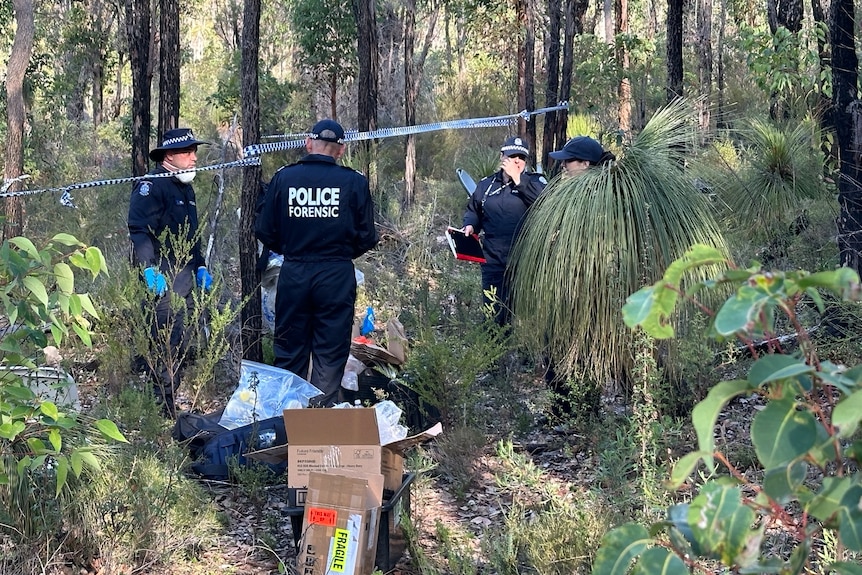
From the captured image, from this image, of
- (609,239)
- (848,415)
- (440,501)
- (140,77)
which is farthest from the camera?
(140,77)

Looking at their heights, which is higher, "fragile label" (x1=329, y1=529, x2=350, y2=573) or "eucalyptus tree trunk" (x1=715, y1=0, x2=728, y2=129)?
"eucalyptus tree trunk" (x1=715, y1=0, x2=728, y2=129)

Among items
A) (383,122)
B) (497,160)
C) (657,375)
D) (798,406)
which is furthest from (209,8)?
(798,406)

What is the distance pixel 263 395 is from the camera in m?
5.31

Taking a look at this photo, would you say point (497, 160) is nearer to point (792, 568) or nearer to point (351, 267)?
point (351, 267)

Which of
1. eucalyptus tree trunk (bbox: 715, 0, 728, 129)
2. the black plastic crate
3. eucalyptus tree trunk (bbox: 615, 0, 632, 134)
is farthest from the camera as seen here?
eucalyptus tree trunk (bbox: 615, 0, 632, 134)

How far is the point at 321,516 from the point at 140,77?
18.7 feet

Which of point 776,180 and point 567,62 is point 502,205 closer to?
point 776,180

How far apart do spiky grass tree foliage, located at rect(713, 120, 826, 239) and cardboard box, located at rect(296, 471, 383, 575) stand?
192 inches

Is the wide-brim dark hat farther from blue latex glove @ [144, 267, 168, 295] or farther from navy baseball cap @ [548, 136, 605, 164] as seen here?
navy baseball cap @ [548, 136, 605, 164]

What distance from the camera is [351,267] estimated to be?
559 cm

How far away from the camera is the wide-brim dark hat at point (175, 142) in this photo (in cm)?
621

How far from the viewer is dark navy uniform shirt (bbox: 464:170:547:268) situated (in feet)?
22.4

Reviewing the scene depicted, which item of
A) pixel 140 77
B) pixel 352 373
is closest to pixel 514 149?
pixel 352 373

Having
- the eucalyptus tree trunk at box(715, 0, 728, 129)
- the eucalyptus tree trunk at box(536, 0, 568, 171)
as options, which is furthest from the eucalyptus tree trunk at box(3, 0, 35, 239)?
the eucalyptus tree trunk at box(715, 0, 728, 129)
